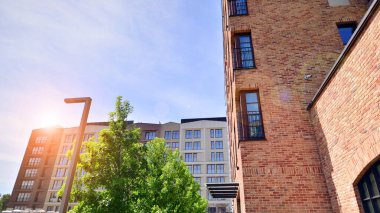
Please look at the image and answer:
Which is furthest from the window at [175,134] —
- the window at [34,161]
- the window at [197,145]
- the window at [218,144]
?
the window at [34,161]

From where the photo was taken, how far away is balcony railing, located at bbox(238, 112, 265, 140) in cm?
773

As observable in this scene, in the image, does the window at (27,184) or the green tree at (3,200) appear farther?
the green tree at (3,200)

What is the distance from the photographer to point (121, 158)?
1295 centimetres

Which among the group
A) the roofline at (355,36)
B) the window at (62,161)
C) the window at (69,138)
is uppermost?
the window at (69,138)

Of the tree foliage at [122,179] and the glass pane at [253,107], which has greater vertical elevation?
the glass pane at [253,107]

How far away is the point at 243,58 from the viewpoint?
365 inches

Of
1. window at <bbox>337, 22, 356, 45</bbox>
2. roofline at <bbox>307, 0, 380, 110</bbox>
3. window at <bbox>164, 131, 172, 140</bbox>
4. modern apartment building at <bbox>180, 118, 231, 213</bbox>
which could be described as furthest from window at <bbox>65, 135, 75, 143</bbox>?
roofline at <bbox>307, 0, 380, 110</bbox>

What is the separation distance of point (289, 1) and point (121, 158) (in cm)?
1167

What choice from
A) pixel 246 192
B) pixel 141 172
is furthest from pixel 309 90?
pixel 141 172

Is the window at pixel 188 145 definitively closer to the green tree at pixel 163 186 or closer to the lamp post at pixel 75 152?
the green tree at pixel 163 186

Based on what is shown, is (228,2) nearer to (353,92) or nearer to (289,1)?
(289,1)

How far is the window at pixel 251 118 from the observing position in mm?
7778

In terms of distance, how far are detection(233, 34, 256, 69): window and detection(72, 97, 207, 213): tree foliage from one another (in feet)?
25.8

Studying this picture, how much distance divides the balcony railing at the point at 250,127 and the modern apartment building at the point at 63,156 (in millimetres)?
45564
